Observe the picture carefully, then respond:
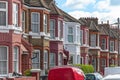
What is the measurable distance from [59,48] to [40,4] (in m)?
6.01

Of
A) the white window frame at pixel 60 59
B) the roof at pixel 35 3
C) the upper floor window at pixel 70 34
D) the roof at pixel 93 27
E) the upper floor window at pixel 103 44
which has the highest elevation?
the roof at pixel 35 3

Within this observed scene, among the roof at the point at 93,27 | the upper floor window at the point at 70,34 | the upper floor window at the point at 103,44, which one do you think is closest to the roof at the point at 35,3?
the upper floor window at the point at 70,34

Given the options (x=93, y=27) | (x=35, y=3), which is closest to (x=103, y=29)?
(x=93, y=27)

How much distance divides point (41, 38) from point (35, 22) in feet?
4.94

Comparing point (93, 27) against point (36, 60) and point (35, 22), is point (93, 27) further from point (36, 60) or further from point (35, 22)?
point (36, 60)

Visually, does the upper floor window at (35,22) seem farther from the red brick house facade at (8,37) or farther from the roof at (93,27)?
the roof at (93,27)

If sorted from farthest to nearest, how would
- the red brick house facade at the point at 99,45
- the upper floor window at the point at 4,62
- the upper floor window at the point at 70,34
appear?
the red brick house facade at the point at 99,45 < the upper floor window at the point at 70,34 < the upper floor window at the point at 4,62

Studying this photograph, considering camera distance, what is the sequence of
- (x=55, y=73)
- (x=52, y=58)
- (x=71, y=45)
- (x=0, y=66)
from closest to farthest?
1. (x=55, y=73)
2. (x=0, y=66)
3. (x=52, y=58)
4. (x=71, y=45)

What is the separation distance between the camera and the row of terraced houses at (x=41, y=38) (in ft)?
105

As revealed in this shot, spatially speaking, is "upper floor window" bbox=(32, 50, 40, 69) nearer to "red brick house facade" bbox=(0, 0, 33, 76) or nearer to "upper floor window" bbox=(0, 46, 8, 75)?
"red brick house facade" bbox=(0, 0, 33, 76)

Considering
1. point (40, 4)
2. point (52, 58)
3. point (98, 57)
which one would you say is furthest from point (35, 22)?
point (98, 57)

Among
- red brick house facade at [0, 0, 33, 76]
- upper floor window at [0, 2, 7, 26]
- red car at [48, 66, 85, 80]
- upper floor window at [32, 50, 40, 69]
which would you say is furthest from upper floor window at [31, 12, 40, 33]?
red car at [48, 66, 85, 80]

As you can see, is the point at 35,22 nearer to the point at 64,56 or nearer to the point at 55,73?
the point at 64,56

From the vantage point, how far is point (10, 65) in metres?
31.9
